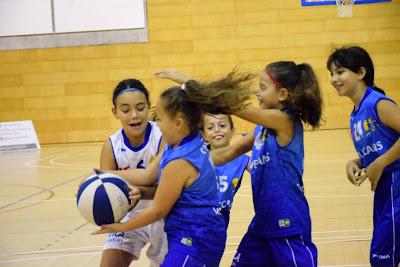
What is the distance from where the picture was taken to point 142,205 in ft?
12.4

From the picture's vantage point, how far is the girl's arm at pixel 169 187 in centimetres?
284

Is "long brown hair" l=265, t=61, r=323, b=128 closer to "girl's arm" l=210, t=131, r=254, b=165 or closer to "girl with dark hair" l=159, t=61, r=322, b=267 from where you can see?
"girl with dark hair" l=159, t=61, r=322, b=267

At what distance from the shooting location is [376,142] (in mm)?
3521

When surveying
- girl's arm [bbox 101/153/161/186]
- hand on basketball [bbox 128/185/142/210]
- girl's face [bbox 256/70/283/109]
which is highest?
girl's face [bbox 256/70/283/109]

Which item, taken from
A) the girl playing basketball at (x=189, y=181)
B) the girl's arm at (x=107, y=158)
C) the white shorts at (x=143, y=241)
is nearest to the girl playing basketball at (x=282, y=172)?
the girl playing basketball at (x=189, y=181)

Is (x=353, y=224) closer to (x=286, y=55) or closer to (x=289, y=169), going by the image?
(x=289, y=169)

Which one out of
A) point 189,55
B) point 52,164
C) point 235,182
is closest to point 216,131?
point 235,182

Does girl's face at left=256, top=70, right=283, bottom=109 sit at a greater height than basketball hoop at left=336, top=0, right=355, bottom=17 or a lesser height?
lesser

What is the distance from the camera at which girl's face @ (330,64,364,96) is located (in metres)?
3.66

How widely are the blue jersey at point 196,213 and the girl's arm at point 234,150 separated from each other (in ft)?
2.07

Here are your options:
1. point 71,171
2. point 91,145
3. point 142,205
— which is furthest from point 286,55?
point 142,205

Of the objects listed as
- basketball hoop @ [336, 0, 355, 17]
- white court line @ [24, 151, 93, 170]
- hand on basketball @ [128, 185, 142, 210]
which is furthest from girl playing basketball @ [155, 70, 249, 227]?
basketball hoop @ [336, 0, 355, 17]

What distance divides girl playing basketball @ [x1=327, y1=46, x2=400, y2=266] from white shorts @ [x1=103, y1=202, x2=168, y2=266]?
114 cm

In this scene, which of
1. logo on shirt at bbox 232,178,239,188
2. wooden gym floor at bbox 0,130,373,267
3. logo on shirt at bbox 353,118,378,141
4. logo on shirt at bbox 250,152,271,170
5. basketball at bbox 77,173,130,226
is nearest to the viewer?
basketball at bbox 77,173,130,226
